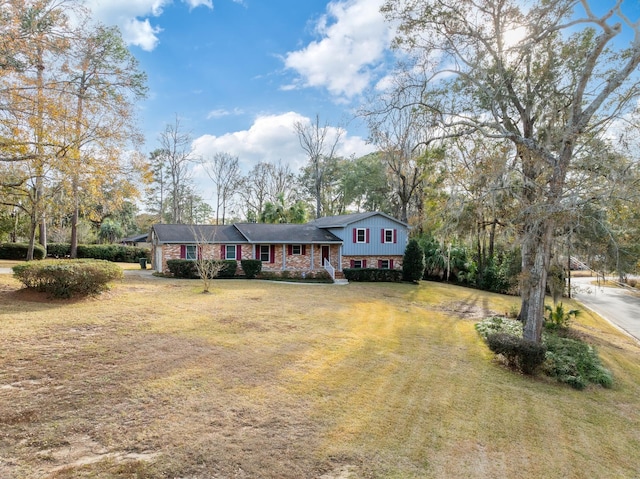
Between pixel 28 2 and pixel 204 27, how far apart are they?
5.87 metres

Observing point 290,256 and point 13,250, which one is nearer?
point 290,256

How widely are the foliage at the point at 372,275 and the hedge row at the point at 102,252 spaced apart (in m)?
18.3

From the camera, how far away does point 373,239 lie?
24.3m

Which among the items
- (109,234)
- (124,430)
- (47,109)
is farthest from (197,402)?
(109,234)

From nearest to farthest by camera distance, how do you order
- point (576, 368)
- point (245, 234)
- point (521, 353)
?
1. point (521, 353)
2. point (576, 368)
3. point (245, 234)

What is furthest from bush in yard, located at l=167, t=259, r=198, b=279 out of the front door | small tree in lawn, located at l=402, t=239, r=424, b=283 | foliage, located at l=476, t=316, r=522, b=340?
foliage, located at l=476, t=316, r=522, b=340

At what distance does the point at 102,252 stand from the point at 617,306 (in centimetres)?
3859

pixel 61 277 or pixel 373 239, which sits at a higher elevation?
pixel 373 239

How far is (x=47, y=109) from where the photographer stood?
367 inches

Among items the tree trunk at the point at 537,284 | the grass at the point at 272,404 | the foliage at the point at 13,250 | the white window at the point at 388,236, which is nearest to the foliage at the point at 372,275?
the white window at the point at 388,236

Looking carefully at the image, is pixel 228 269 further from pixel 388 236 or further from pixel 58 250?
pixel 58 250

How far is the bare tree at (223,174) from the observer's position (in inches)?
1576

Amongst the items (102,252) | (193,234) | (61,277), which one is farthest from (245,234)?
(102,252)

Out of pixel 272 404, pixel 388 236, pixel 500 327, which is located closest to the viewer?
pixel 272 404
